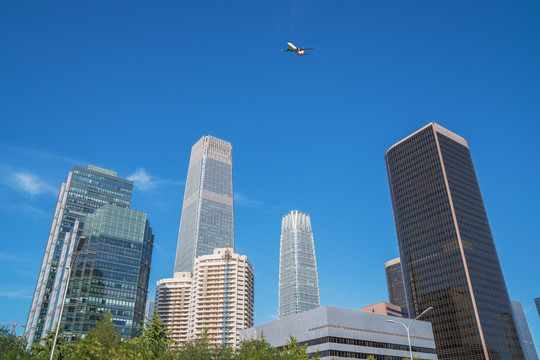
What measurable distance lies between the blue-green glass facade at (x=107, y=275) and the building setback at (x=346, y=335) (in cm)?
5571

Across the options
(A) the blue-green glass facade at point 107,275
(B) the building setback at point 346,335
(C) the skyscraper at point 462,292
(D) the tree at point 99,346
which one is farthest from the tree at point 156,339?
(C) the skyscraper at point 462,292

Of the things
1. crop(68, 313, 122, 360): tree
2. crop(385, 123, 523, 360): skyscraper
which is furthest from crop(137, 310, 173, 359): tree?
crop(385, 123, 523, 360): skyscraper

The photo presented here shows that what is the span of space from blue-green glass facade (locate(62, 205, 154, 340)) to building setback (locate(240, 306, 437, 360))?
55.7 m

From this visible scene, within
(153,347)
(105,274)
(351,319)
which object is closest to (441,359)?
(351,319)

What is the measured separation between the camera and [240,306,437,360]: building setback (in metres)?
114

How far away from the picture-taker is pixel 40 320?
607 ft

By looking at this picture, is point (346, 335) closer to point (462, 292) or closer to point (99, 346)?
point (99, 346)

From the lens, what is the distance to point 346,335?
115750 millimetres

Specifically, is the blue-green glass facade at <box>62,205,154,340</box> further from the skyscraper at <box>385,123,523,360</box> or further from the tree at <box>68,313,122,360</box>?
the skyscraper at <box>385,123,523,360</box>

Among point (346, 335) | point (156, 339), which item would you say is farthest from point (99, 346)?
point (346, 335)

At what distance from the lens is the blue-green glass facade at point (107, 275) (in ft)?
500

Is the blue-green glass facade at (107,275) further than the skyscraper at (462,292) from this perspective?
No

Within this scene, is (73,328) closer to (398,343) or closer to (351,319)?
(351,319)

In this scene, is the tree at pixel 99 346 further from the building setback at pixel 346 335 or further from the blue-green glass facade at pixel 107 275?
the blue-green glass facade at pixel 107 275
